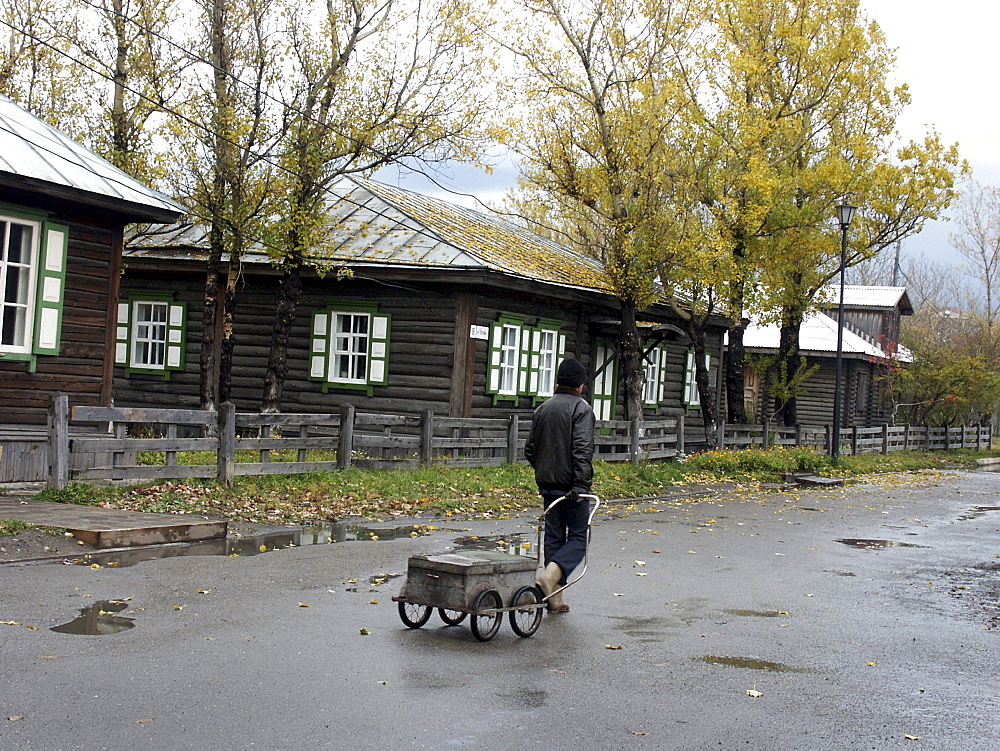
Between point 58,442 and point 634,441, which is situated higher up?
point 634,441

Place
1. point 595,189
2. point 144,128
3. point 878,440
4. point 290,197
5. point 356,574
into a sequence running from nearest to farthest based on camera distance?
point 356,574 < point 290,197 < point 144,128 < point 595,189 < point 878,440

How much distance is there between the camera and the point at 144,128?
71.3 ft

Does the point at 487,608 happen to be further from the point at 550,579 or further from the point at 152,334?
the point at 152,334

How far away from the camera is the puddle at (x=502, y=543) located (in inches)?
457

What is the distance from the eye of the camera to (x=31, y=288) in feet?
47.9

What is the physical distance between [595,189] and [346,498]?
12304 millimetres

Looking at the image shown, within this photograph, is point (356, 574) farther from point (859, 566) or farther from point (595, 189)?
point (595, 189)

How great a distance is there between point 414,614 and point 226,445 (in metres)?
7.27

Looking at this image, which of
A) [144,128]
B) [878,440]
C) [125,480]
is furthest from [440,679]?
[878,440]

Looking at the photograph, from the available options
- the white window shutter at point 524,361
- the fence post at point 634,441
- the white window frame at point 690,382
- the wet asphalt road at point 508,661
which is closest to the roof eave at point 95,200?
the wet asphalt road at point 508,661

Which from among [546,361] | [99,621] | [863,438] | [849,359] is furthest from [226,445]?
[849,359]

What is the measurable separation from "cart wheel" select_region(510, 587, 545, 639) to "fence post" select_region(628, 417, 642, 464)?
15869mm

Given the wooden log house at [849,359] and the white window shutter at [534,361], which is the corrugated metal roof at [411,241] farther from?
the wooden log house at [849,359]

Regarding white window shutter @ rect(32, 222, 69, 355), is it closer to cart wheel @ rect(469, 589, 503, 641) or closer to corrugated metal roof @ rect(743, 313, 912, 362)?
cart wheel @ rect(469, 589, 503, 641)
